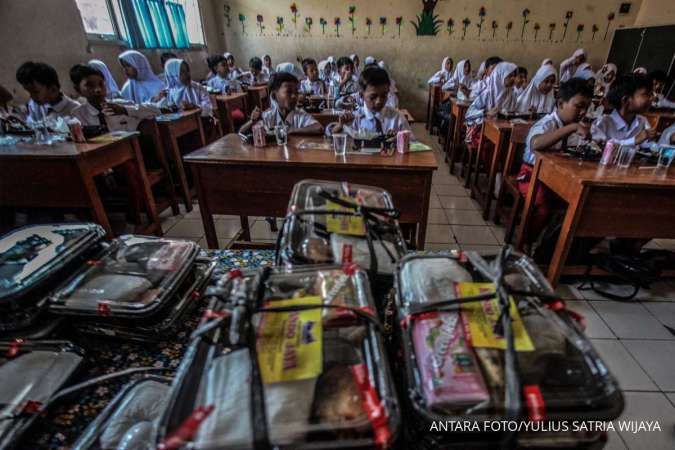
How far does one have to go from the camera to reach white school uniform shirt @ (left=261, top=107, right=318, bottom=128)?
2.52 m

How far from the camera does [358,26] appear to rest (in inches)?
283

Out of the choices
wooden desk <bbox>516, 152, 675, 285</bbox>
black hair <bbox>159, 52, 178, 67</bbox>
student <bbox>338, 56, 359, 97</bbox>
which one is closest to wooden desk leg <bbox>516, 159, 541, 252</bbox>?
wooden desk <bbox>516, 152, 675, 285</bbox>

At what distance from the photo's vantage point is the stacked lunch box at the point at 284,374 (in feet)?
1.39

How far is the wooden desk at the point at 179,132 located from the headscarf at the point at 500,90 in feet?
11.5

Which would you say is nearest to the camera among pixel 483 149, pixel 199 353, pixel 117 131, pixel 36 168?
pixel 199 353

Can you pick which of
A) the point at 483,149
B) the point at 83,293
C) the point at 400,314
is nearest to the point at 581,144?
the point at 483,149

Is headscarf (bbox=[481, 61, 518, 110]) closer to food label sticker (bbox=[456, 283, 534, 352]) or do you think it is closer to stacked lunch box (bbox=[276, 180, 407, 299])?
Result: stacked lunch box (bbox=[276, 180, 407, 299])

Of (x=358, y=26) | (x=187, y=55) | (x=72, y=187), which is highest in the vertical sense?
(x=358, y=26)

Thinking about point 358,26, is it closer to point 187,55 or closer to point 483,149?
point 187,55

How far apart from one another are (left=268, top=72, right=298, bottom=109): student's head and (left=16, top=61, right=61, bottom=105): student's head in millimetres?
1667

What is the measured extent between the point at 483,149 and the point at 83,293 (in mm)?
3417

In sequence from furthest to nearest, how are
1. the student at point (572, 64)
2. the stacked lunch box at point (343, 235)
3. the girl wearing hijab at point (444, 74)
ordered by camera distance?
the girl wearing hijab at point (444, 74)
the student at point (572, 64)
the stacked lunch box at point (343, 235)

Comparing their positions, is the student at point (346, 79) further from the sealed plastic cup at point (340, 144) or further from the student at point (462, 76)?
the sealed plastic cup at point (340, 144)

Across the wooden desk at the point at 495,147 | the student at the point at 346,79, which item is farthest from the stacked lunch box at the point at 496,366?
the student at the point at 346,79
